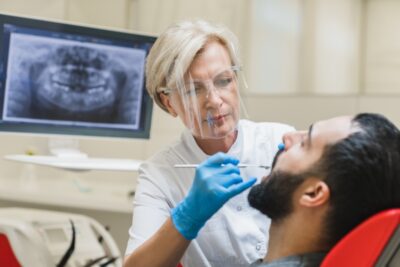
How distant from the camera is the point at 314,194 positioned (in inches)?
52.0

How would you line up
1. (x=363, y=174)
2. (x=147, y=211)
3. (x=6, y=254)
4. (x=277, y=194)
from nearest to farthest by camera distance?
(x=363, y=174)
(x=277, y=194)
(x=147, y=211)
(x=6, y=254)

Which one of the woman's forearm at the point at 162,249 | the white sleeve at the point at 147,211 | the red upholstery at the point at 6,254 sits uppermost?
the white sleeve at the point at 147,211

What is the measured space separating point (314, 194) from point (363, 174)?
0.42 ft

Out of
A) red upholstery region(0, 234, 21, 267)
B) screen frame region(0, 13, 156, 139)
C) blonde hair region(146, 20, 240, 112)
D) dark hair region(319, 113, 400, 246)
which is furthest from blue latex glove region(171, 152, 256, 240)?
screen frame region(0, 13, 156, 139)

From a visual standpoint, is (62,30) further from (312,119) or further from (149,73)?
(312,119)

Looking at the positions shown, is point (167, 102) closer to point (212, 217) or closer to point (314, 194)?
point (212, 217)

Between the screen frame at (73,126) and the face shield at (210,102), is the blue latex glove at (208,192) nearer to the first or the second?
the face shield at (210,102)

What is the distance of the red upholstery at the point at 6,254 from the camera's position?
242cm

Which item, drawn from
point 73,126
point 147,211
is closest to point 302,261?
point 147,211

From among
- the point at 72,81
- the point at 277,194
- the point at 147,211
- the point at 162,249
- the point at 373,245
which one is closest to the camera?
the point at 373,245

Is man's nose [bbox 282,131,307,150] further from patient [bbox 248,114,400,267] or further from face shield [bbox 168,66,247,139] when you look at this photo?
face shield [bbox 168,66,247,139]

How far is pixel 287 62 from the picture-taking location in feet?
10.5

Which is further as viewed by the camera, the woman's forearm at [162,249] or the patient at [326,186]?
the woman's forearm at [162,249]

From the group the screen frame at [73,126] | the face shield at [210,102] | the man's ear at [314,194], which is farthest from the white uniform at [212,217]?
the screen frame at [73,126]
